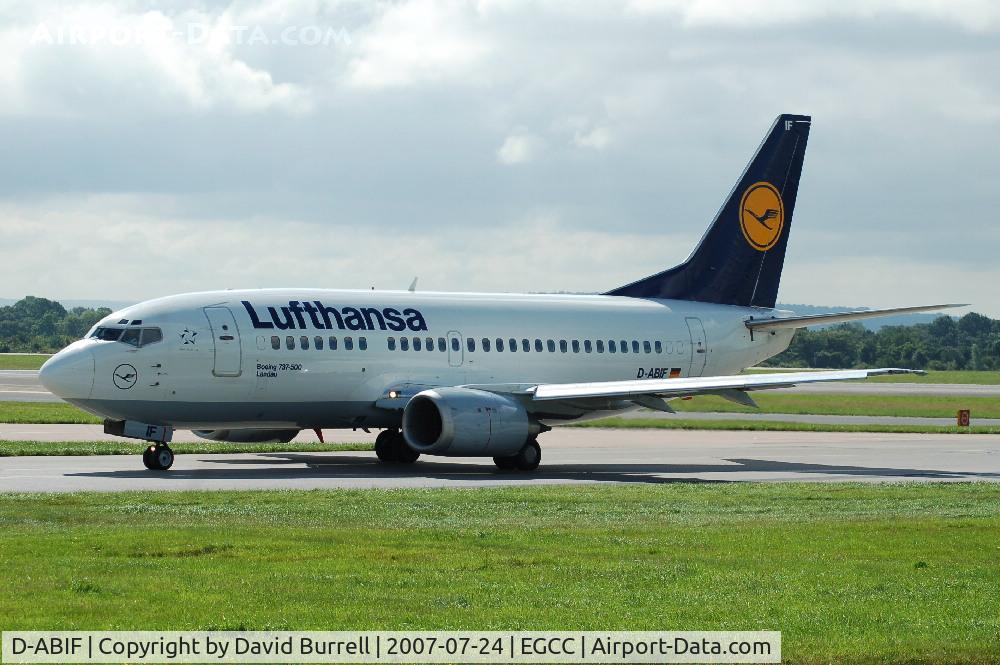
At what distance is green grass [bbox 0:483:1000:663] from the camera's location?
1300 centimetres

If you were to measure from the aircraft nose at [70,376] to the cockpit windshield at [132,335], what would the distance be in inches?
34.7

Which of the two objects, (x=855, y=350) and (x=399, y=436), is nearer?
(x=399, y=436)

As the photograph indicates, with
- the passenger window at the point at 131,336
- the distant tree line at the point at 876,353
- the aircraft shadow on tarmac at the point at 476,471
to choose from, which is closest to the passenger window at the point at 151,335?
the passenger window at the point at 131,336

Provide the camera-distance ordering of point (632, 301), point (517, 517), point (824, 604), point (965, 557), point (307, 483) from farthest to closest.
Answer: point (632, 301) → point (307, 483) → point (517, 517) → point (965, 557) → point (824, 604)

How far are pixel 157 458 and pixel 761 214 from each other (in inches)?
793

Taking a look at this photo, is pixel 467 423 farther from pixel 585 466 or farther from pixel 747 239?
pixel 747 239

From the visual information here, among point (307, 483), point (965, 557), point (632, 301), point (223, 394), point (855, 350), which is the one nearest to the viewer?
point (965, 557)

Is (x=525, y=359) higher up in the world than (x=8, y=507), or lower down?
higher up

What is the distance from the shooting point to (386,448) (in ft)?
120

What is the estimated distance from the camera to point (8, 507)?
72.6ft

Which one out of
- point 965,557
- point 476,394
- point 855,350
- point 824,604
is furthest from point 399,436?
point 855,350

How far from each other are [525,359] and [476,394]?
4.64 m

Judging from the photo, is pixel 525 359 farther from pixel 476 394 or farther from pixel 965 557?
pixel 965 557

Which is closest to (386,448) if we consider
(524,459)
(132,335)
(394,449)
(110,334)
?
(394,449)
